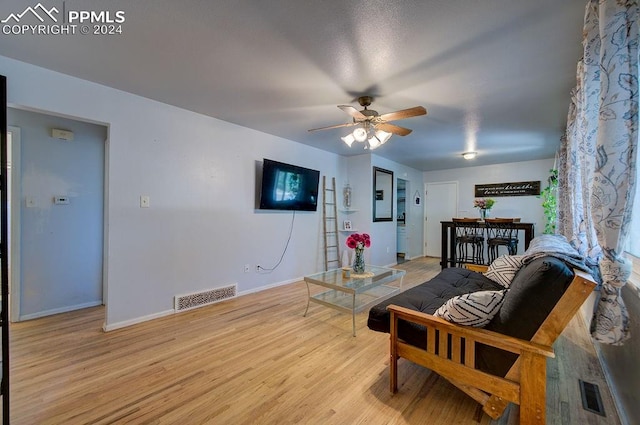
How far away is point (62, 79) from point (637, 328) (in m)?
4.38

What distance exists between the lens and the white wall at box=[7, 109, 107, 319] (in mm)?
2828

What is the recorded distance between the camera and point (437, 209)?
701 cm

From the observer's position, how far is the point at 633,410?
4.45 ft

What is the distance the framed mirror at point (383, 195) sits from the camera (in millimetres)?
5430

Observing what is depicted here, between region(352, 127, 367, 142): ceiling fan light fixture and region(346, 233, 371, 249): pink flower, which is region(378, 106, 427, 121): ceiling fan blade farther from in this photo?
region(346, 233, 371, 249): pink flower

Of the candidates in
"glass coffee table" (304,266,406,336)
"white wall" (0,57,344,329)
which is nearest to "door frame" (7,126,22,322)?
"white wall" (0,57,344,329)

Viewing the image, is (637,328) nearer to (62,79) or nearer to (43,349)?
(43,349)

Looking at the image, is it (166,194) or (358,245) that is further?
(358,245)

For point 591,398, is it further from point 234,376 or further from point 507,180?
point 507,180

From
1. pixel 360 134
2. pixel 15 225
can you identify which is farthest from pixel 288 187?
pixel 15 225

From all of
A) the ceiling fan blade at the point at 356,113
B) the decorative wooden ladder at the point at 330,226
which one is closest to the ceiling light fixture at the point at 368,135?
the ceiling fan blade at the point at 356,113

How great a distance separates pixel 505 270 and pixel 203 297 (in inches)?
130

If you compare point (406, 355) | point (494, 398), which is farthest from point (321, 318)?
point (494, 398)

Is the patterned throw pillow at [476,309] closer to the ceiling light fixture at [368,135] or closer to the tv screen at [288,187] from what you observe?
the ceiling light fixture at [368,135]
